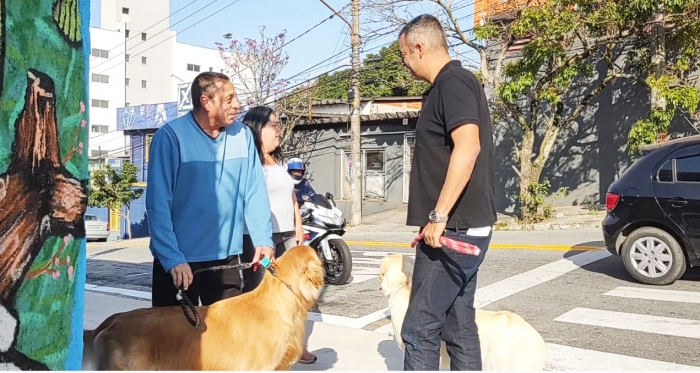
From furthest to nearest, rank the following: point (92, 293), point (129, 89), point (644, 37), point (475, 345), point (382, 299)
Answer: point (129, 89) < point (644, 37) < point (92, 293) < point (382, 299) < point (475, 345)

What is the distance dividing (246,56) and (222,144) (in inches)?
1015

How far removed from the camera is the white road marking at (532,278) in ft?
23.1

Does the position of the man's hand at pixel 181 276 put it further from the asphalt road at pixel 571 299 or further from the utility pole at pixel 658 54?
the utility pole at pixel 658 54

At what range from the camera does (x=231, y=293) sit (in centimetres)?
366

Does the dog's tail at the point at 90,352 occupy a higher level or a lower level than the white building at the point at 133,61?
lower

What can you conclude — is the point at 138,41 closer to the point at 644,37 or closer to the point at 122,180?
the point at 122,180

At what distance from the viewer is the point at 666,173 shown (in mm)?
7297

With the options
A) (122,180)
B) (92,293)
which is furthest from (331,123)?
(92,293)

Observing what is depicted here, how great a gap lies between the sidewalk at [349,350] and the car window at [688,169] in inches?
166

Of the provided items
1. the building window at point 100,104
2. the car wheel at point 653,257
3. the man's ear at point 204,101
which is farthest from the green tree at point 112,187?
the building window at point 100,104

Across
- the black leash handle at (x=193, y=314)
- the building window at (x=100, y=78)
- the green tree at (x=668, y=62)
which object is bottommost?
the black leash handle at (x=193, y=314)

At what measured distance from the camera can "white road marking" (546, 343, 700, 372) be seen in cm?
456

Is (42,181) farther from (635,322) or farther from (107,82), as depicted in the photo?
(107,82)

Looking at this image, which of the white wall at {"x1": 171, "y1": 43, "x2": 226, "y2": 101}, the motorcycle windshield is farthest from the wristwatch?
the white wall at {"x1": 171, "y1": 43, "x2": 226, "y2": 101}
